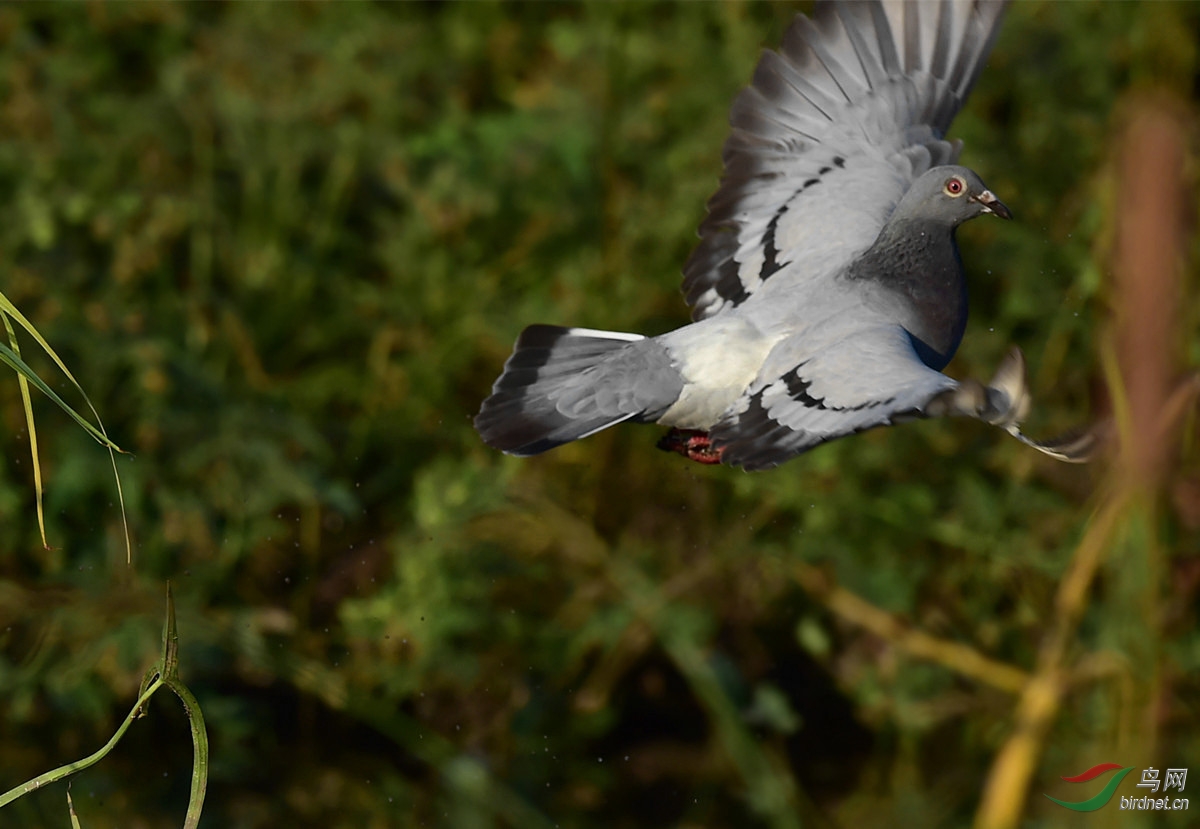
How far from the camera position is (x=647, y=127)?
4.99m

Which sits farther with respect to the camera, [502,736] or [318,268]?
[318,268]

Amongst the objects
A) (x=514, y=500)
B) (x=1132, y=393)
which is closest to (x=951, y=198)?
(x=1132, y=393)

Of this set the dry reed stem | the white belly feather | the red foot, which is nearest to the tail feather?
the white belly feather

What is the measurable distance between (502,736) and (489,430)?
1.66 m

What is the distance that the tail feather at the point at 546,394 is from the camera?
116 inches

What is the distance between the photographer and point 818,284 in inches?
124

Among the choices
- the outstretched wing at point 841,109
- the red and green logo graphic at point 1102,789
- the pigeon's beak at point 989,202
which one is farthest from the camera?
the red and green logo graphic at point 1102,789

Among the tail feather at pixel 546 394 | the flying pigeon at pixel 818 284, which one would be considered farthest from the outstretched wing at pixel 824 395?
the tail feather at pixel 546 394

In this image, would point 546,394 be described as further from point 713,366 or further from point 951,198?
point 951,198

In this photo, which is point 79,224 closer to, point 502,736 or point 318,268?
point 318,268

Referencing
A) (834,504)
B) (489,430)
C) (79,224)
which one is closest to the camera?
(489,430)

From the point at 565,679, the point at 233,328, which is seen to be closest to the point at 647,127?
the point at 233,328

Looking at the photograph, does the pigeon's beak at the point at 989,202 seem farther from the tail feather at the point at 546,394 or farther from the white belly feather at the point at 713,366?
the tail feather at the point at 546,394

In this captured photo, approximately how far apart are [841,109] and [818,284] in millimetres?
551
